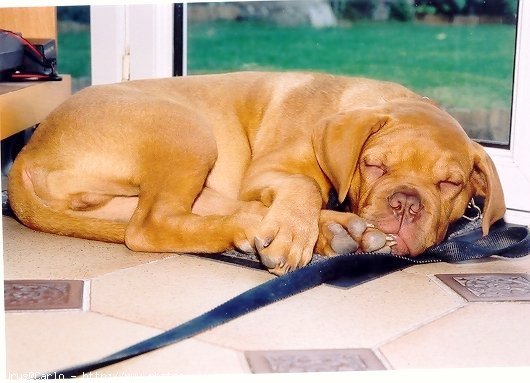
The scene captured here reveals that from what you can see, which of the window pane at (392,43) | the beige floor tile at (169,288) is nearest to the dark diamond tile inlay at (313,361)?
the beige floor tile at (169,288)

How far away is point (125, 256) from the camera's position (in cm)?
244

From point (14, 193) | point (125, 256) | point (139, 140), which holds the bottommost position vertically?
point (125, 256)

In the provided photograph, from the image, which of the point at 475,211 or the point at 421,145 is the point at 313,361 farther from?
the point at 475,211

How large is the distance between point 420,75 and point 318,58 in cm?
121

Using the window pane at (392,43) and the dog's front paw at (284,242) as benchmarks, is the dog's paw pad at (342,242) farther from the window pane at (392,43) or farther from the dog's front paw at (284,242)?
the window pane at (392,43)

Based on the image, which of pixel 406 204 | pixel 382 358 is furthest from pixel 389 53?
pixel 382 358

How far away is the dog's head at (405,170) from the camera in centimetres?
239

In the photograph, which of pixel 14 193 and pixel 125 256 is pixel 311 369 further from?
pixel 14 193

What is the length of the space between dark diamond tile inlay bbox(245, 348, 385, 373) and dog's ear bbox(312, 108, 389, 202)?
31.6 inches

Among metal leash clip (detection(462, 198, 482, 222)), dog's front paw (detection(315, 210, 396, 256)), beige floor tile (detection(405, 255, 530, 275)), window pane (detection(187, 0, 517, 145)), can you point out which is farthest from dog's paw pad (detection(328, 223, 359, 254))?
window pane (detection(187, 0, 517, 145))

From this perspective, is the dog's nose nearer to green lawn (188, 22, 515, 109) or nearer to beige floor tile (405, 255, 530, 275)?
beige floor tile (405, 255, 530, 275)

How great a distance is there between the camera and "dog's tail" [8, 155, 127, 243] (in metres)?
2.51

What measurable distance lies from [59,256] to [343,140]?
3.38ft

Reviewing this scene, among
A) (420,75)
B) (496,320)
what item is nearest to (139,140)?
(496,320)
